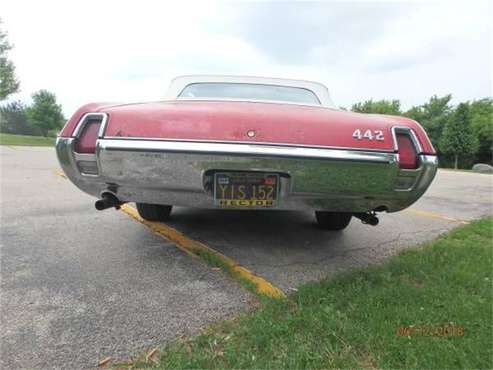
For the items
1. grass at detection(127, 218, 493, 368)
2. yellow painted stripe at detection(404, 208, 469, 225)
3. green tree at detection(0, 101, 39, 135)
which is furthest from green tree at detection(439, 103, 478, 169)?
green tree at detection(0, 101, 39, 135)

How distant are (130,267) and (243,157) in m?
1.14

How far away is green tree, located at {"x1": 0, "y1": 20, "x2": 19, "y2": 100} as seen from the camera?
27750mm

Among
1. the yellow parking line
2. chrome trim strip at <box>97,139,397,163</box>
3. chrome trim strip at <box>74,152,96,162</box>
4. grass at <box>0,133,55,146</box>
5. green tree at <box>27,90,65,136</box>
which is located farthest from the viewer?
green tree at <box>27,90,65,136</box>

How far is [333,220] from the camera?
3041mm

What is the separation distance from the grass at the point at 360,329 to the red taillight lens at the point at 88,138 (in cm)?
115

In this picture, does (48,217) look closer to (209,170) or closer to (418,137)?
(209,170)

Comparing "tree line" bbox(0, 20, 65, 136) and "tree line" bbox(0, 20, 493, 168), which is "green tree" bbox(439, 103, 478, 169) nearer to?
"tree line" bbox(0, 20, 493, 168)

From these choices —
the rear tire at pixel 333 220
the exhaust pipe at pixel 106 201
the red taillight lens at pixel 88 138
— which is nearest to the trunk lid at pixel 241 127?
the red taillight lens at pixel 88 138

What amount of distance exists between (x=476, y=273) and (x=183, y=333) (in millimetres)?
1978

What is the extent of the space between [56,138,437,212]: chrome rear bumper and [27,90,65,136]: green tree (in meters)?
44.6

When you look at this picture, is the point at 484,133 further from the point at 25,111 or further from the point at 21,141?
the point at 25,111

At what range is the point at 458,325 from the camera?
157 cm

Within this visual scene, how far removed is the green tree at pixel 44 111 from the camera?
128 feet

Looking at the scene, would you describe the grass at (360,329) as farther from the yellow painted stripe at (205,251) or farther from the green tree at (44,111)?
the green tree at (44,111)
